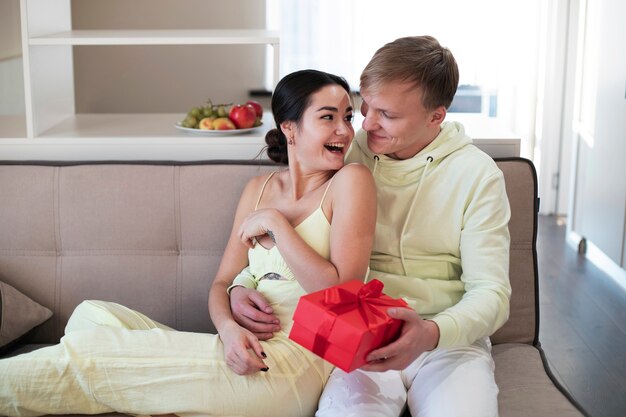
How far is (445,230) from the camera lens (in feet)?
6.30

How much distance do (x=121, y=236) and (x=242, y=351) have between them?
0.65 meters

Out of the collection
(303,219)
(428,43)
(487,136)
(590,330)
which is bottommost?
(590,330)

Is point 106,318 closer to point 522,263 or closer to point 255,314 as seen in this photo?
point 255,314

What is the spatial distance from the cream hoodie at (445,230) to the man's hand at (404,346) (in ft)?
0.56

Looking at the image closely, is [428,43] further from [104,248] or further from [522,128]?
[522,128]

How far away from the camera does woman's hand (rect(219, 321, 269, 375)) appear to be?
5.75 feet

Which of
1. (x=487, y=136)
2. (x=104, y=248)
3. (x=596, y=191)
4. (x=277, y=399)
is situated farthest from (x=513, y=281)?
(x=596, y=191)

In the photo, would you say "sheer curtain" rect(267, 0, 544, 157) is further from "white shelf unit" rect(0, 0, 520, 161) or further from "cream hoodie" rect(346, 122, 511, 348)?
"cream hoodie" rect(346, 122, 511, 348)

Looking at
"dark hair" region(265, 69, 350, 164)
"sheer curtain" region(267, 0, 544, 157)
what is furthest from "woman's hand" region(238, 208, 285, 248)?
"sheer curtain" region(267, 0, 544, 157)

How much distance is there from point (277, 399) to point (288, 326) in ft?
0.70

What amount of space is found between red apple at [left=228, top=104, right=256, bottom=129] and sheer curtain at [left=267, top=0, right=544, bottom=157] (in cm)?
294

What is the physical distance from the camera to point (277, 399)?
69.2 inches

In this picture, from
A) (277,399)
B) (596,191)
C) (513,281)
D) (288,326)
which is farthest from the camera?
(596,191)

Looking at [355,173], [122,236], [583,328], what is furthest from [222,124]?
[583,328]
